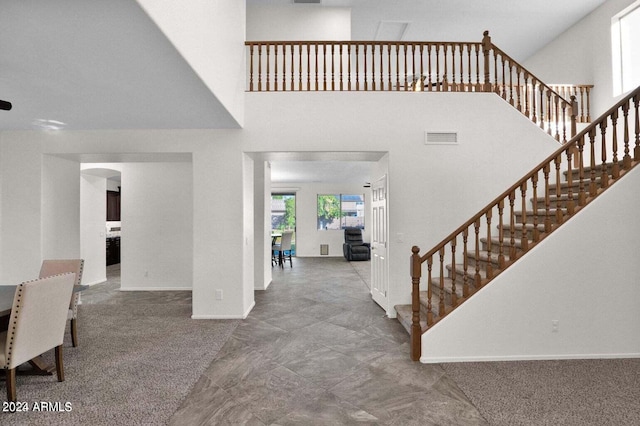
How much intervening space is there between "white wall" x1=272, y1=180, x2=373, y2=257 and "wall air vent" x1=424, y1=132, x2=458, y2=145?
7.93m

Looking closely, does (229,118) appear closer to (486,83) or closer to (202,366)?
(202,366)

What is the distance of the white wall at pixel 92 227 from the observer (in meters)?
7.07

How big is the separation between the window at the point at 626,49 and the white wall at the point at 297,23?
4461mm

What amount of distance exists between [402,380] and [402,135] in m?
3.18

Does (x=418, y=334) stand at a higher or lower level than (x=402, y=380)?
higher

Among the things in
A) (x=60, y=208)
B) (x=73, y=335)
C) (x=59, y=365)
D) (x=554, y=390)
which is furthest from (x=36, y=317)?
(x=554, y=390)

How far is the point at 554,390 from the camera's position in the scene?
2.78m

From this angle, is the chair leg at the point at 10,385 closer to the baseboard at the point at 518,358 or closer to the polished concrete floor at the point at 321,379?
the polished concrete floor at the point at 321,379

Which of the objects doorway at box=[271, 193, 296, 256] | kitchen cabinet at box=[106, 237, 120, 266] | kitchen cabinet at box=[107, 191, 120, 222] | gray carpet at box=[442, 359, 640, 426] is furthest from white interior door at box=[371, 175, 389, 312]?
kitchen cabinet at box=[107, 191, 120, 222]

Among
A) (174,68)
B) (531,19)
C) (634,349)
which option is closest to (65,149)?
(174,68)

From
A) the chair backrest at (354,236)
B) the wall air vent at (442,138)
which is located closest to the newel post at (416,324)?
the wall air vent at (442,138)

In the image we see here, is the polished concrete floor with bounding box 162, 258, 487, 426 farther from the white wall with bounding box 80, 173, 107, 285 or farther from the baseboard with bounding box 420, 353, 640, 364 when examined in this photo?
the white wall with bounding box 80, 173, 107, 285

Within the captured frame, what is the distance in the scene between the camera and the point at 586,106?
6.25m

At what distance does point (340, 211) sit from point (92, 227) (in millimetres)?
7984
